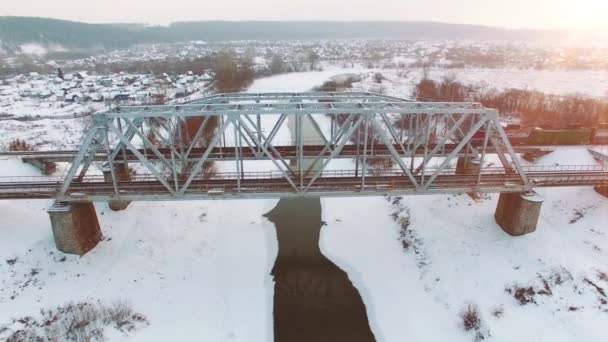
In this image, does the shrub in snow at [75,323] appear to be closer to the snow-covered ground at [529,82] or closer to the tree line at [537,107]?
the tree line at [537,107]

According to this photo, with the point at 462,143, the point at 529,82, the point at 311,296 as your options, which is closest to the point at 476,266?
the point at 462,143

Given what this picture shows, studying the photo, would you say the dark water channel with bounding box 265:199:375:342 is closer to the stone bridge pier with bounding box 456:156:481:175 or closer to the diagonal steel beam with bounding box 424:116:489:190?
the diagonal steel beam with bounding box 424:116:489:190

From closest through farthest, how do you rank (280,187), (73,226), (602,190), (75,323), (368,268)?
(75,323), (73,226), (280,187), (368,268), (602,190)

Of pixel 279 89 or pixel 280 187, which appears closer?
pixel 280 187

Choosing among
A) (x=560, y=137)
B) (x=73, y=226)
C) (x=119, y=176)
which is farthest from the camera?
(x=560, y=137)

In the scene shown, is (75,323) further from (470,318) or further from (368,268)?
(470,318)

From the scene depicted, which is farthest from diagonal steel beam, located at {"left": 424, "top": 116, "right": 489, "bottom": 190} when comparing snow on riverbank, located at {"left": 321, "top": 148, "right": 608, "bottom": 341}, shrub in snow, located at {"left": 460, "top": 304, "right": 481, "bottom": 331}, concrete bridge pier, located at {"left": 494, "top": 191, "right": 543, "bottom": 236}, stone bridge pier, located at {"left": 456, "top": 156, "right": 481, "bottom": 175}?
stone bridge pier, located at {"left": 456, "top": 156, "right": 481, "bottom": 175}

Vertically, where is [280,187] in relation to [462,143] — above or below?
below
